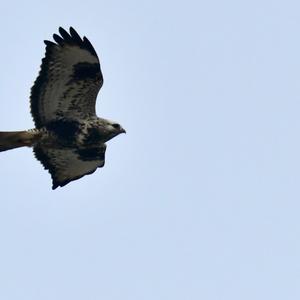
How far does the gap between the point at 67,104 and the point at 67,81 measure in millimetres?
488

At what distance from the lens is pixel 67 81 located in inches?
753

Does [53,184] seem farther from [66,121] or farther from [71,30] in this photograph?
[71,30]

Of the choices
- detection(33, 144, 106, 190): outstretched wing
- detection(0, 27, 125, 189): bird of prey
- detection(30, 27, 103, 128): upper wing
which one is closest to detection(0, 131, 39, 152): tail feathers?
detection(0, 27, 125, 189): bird of prey

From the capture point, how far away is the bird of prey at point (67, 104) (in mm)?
18828

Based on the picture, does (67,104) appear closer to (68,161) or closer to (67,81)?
(67,81)

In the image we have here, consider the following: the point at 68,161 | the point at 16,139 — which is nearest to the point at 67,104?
the point at 16,139

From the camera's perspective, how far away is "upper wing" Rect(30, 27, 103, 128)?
18.8 meters

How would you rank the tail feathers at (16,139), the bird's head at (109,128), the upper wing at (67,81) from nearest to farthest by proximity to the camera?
the upper wing at (67,81), the tail feathers at (16,139), the bird's head at (109,128)

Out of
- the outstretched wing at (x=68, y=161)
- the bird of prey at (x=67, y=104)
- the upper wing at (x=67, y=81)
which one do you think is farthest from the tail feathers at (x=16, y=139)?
the outstretched wing at (x=68, y=161)

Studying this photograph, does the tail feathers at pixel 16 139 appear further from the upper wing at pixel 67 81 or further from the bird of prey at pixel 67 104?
the upper wing at pixel 67 81

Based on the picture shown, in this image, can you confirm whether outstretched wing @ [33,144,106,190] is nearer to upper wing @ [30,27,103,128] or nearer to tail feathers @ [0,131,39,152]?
tail feathers @ [0,131,39,152]

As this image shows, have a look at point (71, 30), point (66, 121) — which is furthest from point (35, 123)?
point (71, 30)

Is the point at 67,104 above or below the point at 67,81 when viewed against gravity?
below

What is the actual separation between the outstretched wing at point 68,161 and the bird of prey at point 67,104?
0.09m
